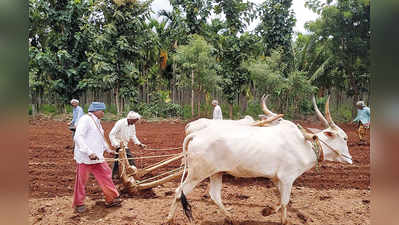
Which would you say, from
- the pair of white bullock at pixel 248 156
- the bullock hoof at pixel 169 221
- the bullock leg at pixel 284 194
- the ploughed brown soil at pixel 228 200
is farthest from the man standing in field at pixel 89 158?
the bullock leg at pixel 284 194

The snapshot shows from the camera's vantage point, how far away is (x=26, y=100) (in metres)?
0.94

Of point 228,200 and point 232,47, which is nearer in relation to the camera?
point 228,200

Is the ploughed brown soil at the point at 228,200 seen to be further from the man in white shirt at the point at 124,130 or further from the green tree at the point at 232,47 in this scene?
the green tree at the point at 232,47

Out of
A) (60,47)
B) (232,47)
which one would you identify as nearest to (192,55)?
(232,47)

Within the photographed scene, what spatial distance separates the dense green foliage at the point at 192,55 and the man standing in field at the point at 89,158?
11.6 m

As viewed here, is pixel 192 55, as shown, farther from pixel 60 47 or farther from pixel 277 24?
pixel 60 47

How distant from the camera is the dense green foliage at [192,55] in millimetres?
15961

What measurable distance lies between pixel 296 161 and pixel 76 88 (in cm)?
1616

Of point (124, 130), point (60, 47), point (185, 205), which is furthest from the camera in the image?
point (60, 47)

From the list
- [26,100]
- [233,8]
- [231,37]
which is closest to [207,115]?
[231,37]

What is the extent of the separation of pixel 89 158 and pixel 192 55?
39.8 ft

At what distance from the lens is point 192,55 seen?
15539mm
